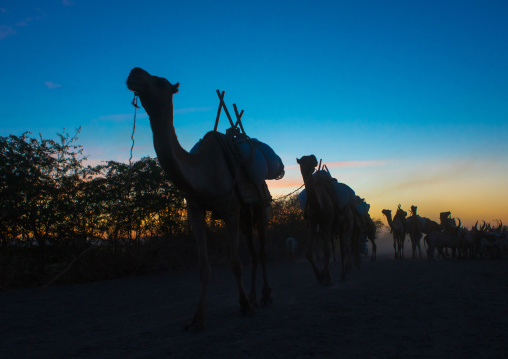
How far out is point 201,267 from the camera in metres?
5.41

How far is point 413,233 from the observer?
27141mm

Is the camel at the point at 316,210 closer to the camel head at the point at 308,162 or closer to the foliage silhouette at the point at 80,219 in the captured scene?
the camel head at the point at 308,162

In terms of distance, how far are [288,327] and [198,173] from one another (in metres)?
2.29

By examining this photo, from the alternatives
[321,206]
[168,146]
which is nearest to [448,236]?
[321,206]

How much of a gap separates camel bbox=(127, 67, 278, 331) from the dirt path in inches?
27.3

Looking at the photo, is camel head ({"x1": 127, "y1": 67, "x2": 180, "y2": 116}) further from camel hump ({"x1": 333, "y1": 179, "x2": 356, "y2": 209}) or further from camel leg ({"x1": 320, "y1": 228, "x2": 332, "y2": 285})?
camel hump ({"x1": 333, "y1": 179, "x2": 356, "y2": 209})

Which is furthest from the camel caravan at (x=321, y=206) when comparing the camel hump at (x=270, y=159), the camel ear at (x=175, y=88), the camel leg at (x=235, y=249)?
the camel ear at (x=175, y=88)

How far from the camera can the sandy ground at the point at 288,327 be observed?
3895 mm

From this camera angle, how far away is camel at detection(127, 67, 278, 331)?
4.84 metres

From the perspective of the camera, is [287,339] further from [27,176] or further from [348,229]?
[27,176]

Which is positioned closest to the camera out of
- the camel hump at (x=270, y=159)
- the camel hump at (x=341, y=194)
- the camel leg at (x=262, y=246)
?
the camel leg at (x=262, y=246)

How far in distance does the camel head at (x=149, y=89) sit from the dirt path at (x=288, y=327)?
278cm

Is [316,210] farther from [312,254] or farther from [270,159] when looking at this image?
[270,159]

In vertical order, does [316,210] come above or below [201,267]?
above
